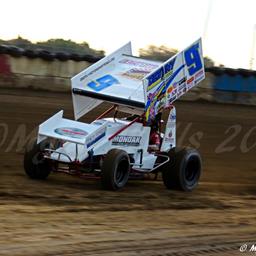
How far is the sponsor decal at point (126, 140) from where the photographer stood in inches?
350

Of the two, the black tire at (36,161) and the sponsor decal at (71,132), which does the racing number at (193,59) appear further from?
the black tire at (36,161)

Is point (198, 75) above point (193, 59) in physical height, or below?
below

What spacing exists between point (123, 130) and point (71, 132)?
79 centimetres

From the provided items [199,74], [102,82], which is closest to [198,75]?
[199,74]

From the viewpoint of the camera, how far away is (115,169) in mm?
8398

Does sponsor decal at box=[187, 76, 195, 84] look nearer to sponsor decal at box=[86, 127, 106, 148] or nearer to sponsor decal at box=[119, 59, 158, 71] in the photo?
sponsor decal at box=[119, 59, 158, 71]

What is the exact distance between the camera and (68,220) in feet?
21.5

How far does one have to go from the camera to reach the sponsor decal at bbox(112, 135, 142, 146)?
8883 millimetres

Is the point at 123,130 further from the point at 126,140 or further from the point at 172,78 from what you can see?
the point at 172,78

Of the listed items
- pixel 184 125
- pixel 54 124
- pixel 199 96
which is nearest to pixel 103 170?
pixel 54 124

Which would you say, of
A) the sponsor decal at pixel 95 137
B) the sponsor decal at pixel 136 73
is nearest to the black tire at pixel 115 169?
the sponsor decal at pixel 95 137

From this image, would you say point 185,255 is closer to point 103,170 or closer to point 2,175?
point 103,170

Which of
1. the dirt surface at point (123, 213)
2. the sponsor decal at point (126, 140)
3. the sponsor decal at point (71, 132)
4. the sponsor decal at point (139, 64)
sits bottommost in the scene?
the dirt surface at point (123, 213)

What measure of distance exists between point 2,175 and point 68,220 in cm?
290
